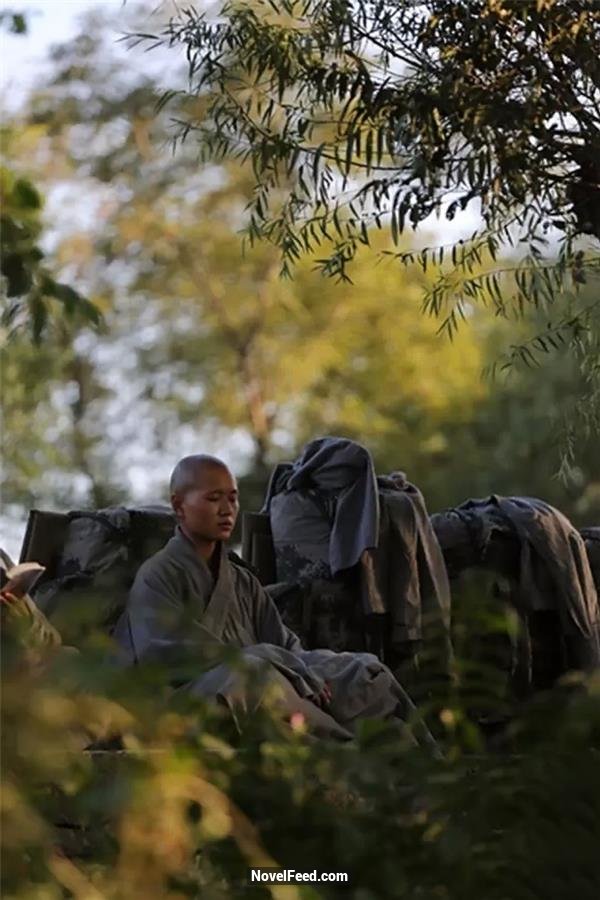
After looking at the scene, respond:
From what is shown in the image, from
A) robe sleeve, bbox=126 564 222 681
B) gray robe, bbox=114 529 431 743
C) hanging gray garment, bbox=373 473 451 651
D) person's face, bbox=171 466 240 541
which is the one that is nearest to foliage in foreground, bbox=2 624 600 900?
robe sleeve, bbox=126 564 222 681

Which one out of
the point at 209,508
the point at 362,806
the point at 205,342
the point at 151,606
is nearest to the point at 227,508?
the point at 209,508

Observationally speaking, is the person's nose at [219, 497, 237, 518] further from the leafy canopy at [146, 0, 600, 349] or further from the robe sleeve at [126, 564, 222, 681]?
the leafy canopy at [146, 0, 600, 349]

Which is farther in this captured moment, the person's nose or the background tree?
the background tree

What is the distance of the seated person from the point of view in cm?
423

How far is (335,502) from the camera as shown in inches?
221

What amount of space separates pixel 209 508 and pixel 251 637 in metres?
0.33

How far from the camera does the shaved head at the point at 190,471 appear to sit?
14.6ft

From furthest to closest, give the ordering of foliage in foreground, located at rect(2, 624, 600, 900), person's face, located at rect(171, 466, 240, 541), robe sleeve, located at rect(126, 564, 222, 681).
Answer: person's face, located at rect(171, 466, 240, 541) < robe sleeve, located at rect(126, 564, 222, 681) < foliage in foreground, located at rect(2, 624, 600, 900)

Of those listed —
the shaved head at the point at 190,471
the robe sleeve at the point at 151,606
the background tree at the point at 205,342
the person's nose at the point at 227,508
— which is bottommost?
the robe sleeve at the point at 151,606

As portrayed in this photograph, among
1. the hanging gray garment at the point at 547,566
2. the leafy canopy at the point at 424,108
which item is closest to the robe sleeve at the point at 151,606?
the leafy canopy at the point at 424,108

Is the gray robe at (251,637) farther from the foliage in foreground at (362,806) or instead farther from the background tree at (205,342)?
the background tree at (205,342)

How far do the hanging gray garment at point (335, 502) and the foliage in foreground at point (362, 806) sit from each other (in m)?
3.96

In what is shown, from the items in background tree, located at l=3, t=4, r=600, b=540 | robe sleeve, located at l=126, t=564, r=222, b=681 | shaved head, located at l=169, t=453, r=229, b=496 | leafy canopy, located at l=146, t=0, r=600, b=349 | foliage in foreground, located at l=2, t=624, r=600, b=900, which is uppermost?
background tree, located at l=3, t=4, r=600, b=540

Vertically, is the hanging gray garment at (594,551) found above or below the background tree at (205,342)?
below
